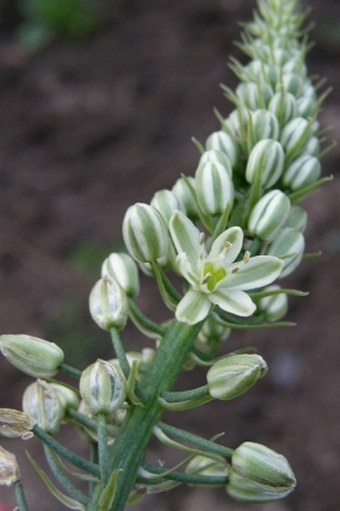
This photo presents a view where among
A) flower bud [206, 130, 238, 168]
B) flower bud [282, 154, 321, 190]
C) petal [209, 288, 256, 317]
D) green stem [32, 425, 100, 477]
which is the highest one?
flower bud [206, 130, 238, 168]

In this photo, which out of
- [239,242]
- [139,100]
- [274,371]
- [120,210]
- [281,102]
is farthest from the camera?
[139,100]

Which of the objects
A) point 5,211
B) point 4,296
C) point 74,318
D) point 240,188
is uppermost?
point 5,211

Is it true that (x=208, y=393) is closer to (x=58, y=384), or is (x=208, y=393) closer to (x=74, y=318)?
(x=58, y=384)

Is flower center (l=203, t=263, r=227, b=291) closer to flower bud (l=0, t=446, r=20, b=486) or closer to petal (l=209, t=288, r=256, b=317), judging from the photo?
petal (l=209, t=288, r=256, b=317)

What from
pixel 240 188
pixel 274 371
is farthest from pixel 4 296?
pixel 240 188

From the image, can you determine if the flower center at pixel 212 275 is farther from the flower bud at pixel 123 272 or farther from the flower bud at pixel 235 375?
the flower bud at pixel 123 272

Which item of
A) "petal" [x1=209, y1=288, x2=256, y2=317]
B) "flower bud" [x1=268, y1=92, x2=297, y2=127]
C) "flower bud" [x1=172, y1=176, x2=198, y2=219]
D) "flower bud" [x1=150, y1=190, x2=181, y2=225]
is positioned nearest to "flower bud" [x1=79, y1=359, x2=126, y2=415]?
"petal" [x1=209, y1=288, x2=256, y2=317]
